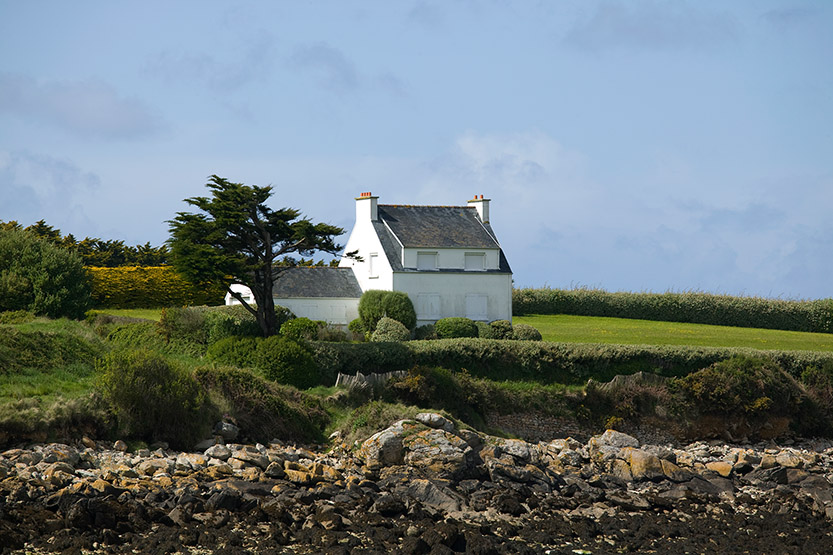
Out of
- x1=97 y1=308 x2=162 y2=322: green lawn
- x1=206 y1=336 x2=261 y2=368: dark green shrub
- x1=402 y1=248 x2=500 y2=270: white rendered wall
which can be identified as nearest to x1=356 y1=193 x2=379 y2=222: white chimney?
x1=402 y1=248 x2=500 y2=270: white rendered wall

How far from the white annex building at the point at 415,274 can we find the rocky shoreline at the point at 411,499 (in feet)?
64.1

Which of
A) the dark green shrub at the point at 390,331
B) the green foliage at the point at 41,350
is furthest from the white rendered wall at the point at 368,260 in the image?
the green foliage at the point at 41,350

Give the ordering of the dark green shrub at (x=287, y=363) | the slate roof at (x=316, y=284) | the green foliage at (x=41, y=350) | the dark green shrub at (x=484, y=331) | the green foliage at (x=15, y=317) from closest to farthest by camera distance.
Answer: the green foliage at (x=41, y=350) < the dark green shrub at (x=287, y=363) < the green foliage at (x=15, y=317) < the dark green shrub at (x=484, y=331) < the slate roof at (x=316, y=284)

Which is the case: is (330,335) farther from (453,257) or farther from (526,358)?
(526,358)

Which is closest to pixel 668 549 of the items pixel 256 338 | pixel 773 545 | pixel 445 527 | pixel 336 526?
pixel 773 545

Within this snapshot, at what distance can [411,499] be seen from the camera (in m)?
17.4

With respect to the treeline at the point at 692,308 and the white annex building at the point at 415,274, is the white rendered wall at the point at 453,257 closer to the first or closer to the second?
the white annex building at the point at 415,274

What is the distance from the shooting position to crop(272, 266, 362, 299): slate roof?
137 ft

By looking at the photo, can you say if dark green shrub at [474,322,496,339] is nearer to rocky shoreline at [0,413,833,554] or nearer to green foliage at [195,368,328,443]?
rocky shoreline at [0,413,833,554]

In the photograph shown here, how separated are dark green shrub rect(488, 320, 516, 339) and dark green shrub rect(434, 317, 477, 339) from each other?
2.96 ft

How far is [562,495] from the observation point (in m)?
19.4

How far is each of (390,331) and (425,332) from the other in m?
2.56

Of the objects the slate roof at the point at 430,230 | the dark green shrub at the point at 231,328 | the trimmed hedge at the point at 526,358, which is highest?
the slate roof at the point at 430,230

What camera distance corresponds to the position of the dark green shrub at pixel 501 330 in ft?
131
